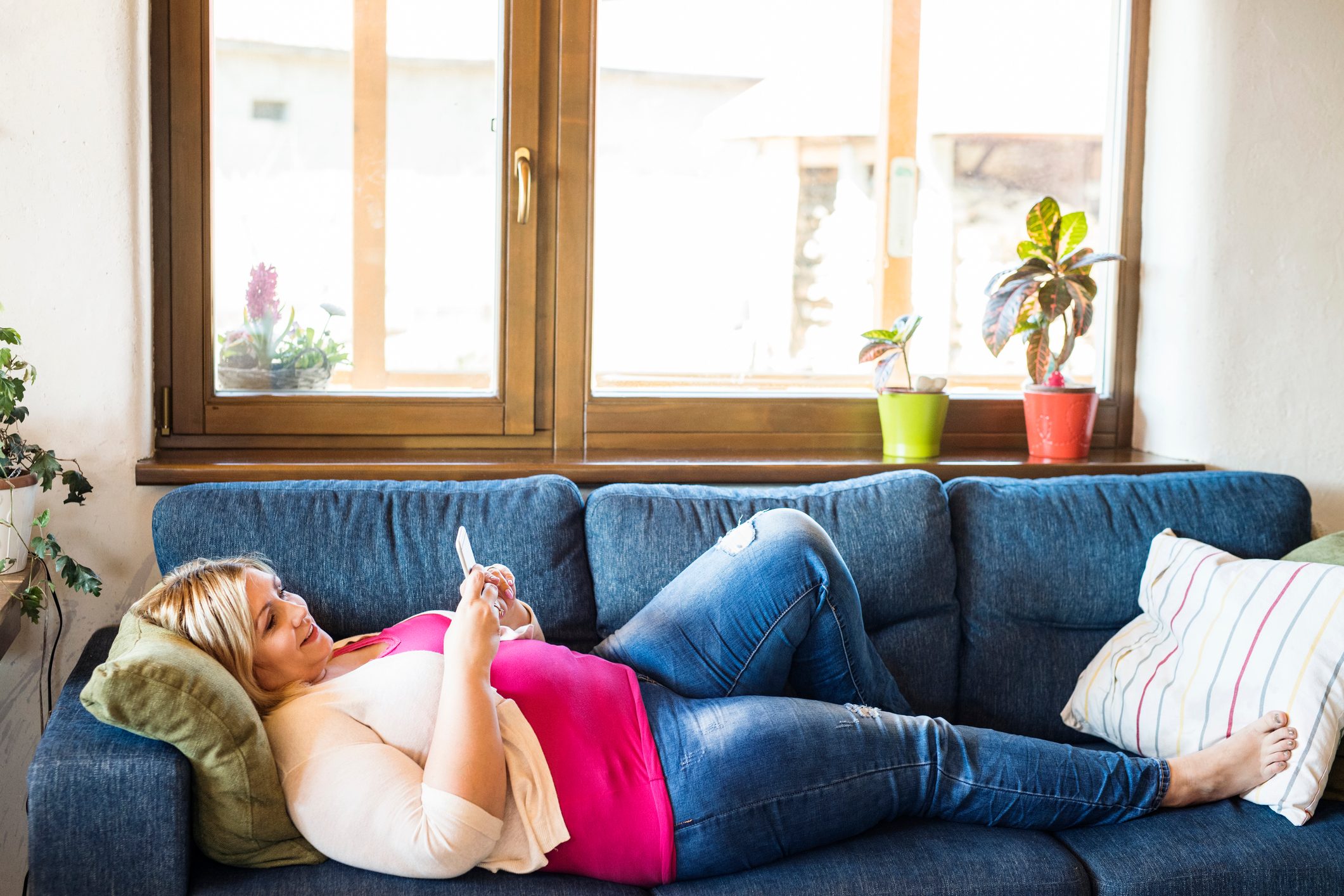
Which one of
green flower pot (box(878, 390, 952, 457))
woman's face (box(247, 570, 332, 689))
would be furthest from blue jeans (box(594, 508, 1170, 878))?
green flower pot (box(878, 390, 952, 457))

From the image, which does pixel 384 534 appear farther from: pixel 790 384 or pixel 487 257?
pixel 790 384

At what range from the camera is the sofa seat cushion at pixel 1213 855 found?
153cm

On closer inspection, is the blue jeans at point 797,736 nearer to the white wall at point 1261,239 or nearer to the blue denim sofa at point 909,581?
the blue denim sofa at point 909,581

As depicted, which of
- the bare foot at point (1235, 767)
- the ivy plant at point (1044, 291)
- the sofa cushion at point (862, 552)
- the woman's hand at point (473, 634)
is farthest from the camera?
the ivy plant at point (1044, 291)

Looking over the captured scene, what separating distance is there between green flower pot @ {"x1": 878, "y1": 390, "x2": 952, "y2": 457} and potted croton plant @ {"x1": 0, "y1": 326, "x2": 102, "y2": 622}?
156 centimetres

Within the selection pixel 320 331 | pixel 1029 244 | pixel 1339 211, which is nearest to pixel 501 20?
pixel 320 331

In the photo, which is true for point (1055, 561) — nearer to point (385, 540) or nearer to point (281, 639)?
point (385, 540)

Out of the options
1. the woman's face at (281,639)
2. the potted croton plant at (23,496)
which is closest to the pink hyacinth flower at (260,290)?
the potted croton plant at (23,496)

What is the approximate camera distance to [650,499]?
6.61 ft

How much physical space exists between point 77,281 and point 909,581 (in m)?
1.59

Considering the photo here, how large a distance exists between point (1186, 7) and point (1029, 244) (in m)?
0.65

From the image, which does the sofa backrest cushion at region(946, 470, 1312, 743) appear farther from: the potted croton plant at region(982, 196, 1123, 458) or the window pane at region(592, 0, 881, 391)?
the window pane at region(592, 0, 881, 391)

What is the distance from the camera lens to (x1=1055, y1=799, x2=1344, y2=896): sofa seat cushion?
5.02 ft

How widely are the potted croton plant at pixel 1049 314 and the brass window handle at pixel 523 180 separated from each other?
3.31 ft
